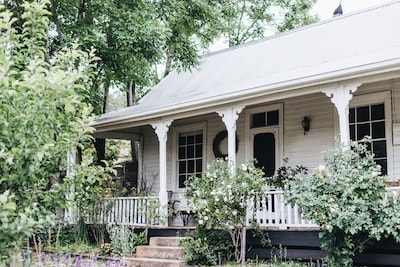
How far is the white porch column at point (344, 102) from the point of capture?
7.90 m

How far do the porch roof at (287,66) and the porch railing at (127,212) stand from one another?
181 cm

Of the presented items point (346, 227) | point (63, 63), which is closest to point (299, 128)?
point (346, 227)

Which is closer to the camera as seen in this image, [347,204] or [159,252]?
[347,204]

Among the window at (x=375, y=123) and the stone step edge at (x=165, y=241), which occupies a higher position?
the window at (x=375, y=123)

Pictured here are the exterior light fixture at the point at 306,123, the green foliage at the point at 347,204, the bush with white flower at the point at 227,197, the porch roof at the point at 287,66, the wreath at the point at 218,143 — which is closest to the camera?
the green foliage at the point at 347,204

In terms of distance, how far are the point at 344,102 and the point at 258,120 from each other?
358 centimetres

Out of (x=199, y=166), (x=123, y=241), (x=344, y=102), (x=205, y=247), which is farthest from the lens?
(x=199, y=166)

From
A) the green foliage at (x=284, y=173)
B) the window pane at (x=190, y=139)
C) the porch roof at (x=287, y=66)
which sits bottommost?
the green foliage at (x=284, y=173)

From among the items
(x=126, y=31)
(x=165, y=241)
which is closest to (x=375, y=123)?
(x=165, y=241)

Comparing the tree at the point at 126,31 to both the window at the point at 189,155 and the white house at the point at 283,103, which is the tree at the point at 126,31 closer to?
the white house at the point at 283,103

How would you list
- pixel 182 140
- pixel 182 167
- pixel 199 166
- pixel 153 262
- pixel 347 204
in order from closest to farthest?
pixel 347 204 < pixel 153 262 < pixel 199 166 < pixel 182 167 < pixel 182 140

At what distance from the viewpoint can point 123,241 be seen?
10039 mm

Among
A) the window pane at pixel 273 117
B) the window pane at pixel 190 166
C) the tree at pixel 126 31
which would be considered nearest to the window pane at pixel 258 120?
the window pane at pixel 273 117

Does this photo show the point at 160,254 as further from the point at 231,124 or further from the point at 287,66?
the point at 287,66
